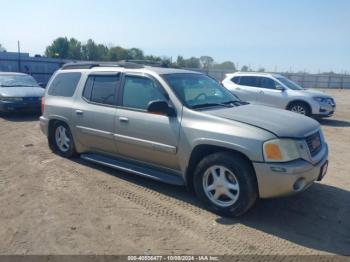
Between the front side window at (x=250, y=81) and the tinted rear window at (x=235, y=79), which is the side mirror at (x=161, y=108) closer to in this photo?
the front side window at (x=250, y=81)

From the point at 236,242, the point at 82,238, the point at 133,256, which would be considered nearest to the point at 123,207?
the point at 82,238

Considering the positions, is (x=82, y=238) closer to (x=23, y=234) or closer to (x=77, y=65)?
(x=23, y=234)

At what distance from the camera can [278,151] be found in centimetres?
390

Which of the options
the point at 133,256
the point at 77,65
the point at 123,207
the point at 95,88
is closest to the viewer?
the point at 133,256

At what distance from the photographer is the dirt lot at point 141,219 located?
361 centimetres

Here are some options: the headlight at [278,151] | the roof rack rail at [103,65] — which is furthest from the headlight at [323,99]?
the headlight at [278,151]

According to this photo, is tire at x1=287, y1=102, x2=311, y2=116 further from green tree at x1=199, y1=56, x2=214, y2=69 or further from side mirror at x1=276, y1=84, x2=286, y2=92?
green tree at x1=199, y1=56, x2=214, y2=69

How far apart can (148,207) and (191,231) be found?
2.62 ft

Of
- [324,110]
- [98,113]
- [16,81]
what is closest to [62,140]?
[98,113]

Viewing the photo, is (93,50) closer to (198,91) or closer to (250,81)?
(250,81)

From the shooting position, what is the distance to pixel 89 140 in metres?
5.88

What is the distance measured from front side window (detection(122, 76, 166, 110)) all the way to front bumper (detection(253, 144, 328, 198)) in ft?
5.67

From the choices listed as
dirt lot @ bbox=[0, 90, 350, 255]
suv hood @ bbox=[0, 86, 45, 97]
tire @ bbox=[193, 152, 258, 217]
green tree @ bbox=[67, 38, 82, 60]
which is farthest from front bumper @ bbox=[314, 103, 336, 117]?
green tree @ bbox=[67, 38, 82, 60]

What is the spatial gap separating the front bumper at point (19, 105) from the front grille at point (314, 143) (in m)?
9.73
